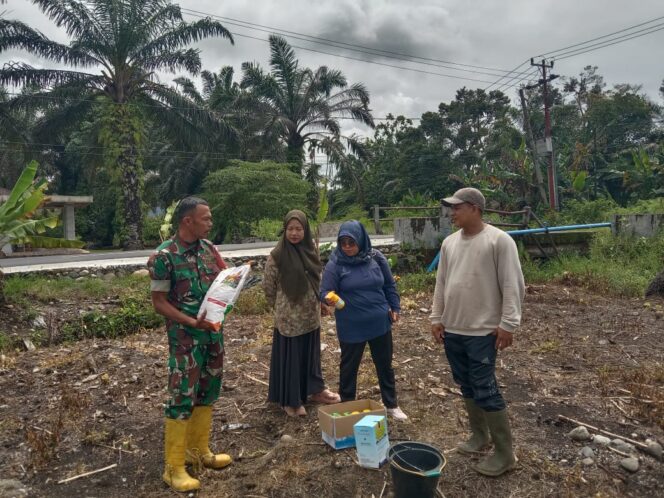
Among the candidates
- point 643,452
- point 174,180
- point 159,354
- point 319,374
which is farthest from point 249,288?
point 174,180

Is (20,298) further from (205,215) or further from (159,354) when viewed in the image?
(205,215)

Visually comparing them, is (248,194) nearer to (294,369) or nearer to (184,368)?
(294,369)

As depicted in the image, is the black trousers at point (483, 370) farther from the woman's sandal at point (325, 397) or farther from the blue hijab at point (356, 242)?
the woman's sandal at point (325, 397)

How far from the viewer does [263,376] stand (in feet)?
16.1

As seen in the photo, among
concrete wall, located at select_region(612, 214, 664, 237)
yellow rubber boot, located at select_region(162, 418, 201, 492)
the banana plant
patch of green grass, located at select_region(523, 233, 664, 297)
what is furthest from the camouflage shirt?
concrete wall, located at select_region(612, 214, 664, 237)

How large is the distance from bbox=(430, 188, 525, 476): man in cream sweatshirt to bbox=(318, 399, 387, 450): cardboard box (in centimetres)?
73

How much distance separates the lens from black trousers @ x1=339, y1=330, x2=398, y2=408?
364 centimetres

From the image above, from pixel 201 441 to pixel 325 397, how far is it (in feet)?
3.97

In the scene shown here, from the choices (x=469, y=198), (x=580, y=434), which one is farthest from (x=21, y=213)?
(x=580, y=434)

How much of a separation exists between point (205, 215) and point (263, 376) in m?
2.39

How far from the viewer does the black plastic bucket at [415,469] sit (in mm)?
2588

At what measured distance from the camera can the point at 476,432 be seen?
321cm

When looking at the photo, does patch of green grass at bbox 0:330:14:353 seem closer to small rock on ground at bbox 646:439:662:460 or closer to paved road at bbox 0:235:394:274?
paved road at bbox 0:235:394:274

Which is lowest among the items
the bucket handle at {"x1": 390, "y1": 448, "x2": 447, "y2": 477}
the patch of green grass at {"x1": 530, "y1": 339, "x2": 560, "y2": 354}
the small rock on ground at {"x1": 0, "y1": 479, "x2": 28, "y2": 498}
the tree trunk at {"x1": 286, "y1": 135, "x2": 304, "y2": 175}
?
the small rock on ground at {"x1": 0, "y1": 479, "x2": 28, "y2": 498}
